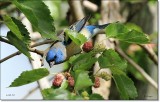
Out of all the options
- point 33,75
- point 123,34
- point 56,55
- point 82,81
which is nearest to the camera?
point 82,81

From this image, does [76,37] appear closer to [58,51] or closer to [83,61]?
[83,61]

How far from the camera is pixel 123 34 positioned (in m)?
1.60

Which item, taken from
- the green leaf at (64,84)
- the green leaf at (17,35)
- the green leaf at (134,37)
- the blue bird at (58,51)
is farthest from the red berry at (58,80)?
the blue bird at (58,51)

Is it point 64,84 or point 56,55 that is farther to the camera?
point 56,55

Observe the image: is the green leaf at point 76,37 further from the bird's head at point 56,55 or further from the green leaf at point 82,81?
the bird's head at point 56,55

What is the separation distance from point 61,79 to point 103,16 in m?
1.48

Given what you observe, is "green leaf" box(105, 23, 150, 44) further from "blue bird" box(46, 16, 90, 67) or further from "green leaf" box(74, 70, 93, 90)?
"blue bird" box(46, 16, 90, 67)

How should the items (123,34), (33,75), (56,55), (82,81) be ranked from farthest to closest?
(56,55), (123,34), (33,75), (82,81)

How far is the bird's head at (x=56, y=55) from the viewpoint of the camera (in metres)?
2.00

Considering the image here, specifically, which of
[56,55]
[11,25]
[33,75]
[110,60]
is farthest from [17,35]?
[56,55]

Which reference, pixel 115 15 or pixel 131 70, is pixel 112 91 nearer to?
pixel 131 70

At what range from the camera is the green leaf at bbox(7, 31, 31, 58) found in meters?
1.60

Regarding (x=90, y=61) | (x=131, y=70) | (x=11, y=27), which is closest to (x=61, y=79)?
(x=90, y=61)

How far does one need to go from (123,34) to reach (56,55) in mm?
492
